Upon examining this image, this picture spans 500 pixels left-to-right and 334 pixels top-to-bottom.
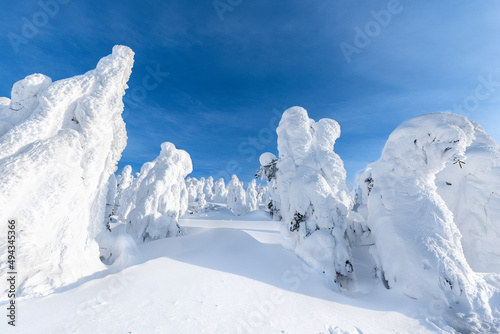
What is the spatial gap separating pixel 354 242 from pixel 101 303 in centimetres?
989

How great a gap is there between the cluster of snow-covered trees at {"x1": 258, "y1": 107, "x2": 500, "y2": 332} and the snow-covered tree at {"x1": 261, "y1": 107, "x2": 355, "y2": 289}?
4 centimetres

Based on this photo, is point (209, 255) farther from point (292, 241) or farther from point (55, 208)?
point (55, 208)

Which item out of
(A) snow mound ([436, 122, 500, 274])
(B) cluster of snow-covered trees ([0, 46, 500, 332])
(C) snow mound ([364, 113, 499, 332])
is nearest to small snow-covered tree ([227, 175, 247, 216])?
(B) cluster of snow-covered trees ([0, 46, 500, 332])

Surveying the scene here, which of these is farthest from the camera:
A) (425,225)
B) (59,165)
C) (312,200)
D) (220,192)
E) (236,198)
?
(220,192)

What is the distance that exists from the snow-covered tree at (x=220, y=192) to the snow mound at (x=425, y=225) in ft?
194

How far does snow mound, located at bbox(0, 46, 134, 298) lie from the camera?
183 inches

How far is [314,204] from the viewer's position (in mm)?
9188

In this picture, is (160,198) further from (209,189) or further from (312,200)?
(209,189)

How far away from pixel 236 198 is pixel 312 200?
3371 cm

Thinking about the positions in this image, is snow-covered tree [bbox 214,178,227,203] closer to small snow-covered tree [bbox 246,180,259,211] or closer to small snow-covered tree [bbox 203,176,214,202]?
small snow-covered tree [bbox 203,176,214,202]

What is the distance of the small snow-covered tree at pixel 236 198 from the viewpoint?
40.5 m

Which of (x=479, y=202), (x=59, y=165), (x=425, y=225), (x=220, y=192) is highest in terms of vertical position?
(x=220, y=192)

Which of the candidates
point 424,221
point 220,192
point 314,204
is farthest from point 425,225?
point 220,192

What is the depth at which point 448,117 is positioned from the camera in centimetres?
688
